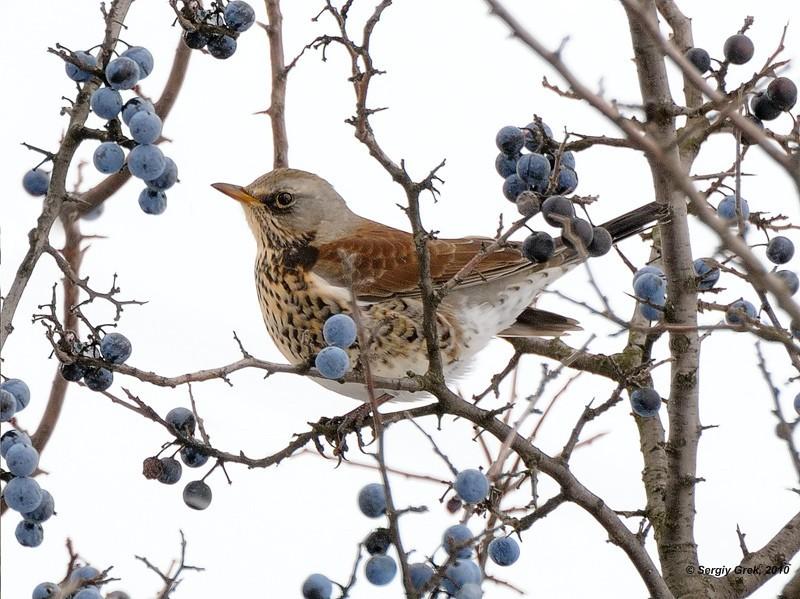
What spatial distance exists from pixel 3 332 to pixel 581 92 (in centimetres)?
154

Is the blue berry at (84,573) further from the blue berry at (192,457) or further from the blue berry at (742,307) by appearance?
the blue berry at (742,307)

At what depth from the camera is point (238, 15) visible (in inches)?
143

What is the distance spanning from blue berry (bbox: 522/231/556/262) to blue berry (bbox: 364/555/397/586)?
109 centimetres

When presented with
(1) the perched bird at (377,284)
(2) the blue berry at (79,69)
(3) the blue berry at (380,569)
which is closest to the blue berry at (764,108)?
(1) the perched bird at (377,284)

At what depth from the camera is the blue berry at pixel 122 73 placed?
3.14 meters

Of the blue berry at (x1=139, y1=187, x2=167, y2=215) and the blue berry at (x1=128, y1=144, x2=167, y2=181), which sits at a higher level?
the blue berry at (x1=139, y1=187, x2=167, y2=215)

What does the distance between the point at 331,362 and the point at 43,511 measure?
A: 0.92 meters

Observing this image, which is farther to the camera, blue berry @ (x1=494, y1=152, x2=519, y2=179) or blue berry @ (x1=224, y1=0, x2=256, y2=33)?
blue berry @ (x1=494, y1=152, x2=519, y2=179)

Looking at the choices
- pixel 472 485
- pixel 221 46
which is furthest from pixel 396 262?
pixel 472 485

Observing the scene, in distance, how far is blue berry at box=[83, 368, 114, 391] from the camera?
322 centimetres

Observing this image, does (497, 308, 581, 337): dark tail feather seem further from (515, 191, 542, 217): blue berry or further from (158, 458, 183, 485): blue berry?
(158, 458, 183, 485): blue berry

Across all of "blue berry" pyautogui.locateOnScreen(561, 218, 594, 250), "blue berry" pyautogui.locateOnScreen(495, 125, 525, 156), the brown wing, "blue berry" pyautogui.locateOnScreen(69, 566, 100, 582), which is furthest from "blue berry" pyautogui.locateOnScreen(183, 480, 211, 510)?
the brown wing

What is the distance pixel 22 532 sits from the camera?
3203 millimetres

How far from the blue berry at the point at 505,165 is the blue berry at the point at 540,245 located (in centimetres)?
31
